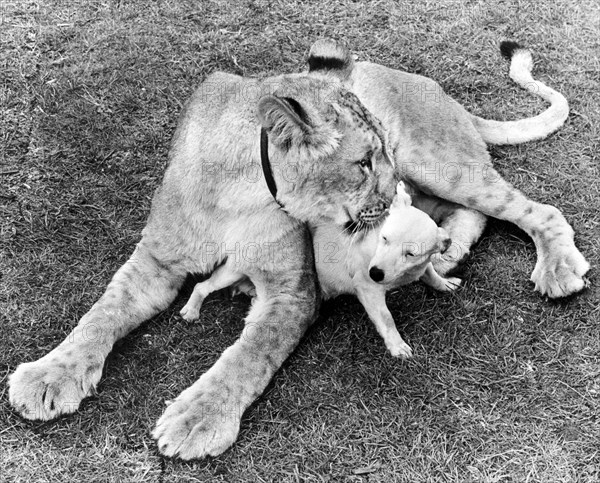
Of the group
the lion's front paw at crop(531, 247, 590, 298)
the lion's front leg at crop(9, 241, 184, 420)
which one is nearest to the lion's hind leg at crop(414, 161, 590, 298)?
the lion's front paw at crop(531, 247, 590, 298)

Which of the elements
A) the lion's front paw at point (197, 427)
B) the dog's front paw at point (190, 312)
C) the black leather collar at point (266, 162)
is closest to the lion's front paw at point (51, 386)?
the lion's front paw at point (197, 427)

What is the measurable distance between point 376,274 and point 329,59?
109 centimetres

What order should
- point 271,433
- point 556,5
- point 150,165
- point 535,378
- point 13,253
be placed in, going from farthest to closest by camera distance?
point 556,5
point 150,165
point 13,253
point 535,378
point 271,433

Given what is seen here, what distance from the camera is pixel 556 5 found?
17.7 ft

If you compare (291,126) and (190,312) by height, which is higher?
(291,126)

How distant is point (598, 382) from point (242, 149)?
6.20ft

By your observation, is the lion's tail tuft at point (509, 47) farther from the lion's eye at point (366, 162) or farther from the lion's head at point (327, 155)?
the lion's eye at point (366, 162)

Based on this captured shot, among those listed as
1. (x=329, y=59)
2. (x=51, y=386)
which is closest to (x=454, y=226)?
(x=329, y=59)

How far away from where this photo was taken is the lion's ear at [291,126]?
2.92 m

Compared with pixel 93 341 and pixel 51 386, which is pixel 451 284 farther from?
pixel 51 386

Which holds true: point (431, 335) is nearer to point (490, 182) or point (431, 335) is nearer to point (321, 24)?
point (490, 182)

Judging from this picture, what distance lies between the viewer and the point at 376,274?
10.4 ft

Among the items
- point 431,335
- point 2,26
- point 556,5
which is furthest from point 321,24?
point 431,335

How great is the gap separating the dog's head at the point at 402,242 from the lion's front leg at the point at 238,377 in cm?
47
